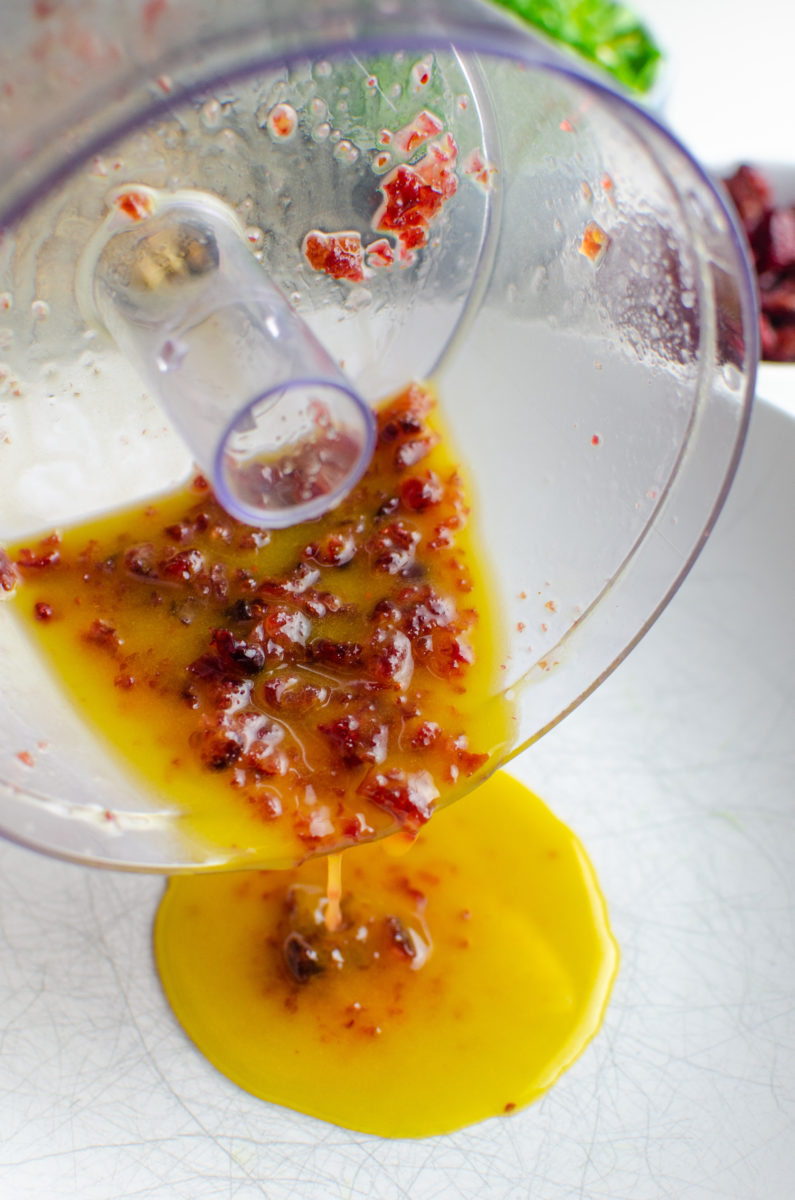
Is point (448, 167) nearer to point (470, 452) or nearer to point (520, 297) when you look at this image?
point (520, 297)

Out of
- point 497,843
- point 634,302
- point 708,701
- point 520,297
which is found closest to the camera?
point 634,302

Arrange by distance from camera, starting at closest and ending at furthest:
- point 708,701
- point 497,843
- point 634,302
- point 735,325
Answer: point 735,325
point 634,302
point 497,843
point 708,701

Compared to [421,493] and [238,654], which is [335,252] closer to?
[421,493]

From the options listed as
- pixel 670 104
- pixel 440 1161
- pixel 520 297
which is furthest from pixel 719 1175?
pixel 670 104

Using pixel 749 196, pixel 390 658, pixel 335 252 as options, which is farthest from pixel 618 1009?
pixel 749 196

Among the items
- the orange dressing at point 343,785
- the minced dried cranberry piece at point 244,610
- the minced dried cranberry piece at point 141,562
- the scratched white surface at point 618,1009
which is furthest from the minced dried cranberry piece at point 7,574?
the scratched white surface at point 618,1009

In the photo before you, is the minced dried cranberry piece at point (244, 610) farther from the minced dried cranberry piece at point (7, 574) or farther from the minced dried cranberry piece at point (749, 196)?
the minced dried cranberry piece at point (749, 196)
